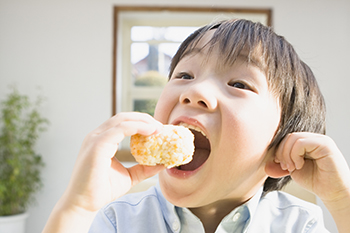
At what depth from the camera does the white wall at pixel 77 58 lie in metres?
4.01

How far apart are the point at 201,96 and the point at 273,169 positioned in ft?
1.06

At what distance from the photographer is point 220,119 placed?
803 millimetres

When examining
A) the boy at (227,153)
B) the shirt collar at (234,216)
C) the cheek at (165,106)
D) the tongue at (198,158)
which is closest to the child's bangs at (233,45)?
the boy at (227,153)

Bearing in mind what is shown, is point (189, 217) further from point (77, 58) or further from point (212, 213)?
point (77, 58)

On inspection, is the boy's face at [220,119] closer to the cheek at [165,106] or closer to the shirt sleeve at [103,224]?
the cheek at [165,106]

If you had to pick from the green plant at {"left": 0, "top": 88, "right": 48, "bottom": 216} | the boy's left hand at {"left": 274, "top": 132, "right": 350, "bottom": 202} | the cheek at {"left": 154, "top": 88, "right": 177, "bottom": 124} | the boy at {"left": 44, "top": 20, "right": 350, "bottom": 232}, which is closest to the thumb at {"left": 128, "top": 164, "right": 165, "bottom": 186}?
the boy at {"left": 44, "top": 20, "right": 350, "bottom": 232}

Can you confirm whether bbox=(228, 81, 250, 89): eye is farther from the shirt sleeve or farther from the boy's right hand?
the shirt sleeve

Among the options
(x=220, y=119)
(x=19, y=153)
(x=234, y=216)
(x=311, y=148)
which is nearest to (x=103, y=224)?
(x=234, y=216)

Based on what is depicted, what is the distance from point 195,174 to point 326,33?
3907mm

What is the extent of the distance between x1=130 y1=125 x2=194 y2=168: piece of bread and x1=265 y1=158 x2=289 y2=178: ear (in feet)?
0.96

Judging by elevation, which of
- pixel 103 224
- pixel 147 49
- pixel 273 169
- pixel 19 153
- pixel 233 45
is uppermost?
pixel 147 49

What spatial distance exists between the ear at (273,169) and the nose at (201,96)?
27cm

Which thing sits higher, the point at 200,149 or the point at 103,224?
the point at 200,149

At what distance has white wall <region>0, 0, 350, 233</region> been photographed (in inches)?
158
